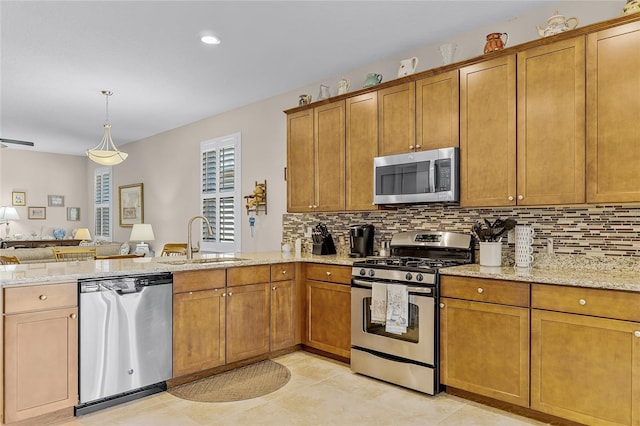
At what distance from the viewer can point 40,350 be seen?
8.33 ft

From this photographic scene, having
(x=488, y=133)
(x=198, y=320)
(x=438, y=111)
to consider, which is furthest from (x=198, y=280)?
(x=488, y=133)

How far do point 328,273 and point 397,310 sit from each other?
2.80 feet

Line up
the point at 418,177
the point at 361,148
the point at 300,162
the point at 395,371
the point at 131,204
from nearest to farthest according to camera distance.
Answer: the point at 395,371
the point at 418,177
the point at 361,148
the point at 300,162
the point at 131,204

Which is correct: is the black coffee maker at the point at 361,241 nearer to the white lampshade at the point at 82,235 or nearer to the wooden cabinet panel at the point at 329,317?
the wooden cabinet panel at the point at 329,317

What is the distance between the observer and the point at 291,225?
4.99 m

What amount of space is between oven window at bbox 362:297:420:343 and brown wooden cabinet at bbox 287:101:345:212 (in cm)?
104

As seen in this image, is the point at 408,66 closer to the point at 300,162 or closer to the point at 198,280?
the point at 300,162

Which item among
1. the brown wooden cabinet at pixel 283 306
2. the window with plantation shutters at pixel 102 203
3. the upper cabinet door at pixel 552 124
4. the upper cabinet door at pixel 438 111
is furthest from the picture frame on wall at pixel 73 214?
the upper cabinet door at pixel 552 124

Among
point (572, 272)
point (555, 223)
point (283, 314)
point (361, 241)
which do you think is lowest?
point (283, 314)

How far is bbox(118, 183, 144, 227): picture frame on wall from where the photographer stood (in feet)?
25.6

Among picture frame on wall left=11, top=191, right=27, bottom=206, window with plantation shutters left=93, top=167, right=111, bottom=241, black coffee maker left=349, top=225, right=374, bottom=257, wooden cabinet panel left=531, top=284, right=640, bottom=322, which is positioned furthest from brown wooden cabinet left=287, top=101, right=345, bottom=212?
picture frame on wall left=11, top=191, right=27, bottom=206

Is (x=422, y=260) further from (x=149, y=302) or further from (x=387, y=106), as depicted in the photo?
(x=149, y=302)

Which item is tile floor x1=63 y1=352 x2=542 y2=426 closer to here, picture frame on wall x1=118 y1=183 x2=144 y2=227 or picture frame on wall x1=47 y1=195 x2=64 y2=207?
picture frame on wall x1=118 y1=183 x2=144 y2=227

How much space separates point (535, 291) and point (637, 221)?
82 cm
